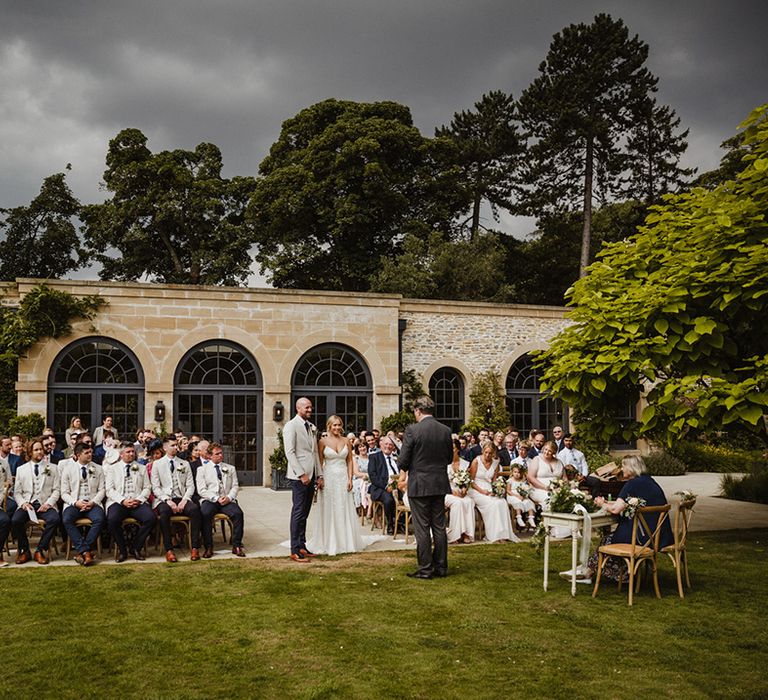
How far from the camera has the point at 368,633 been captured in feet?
19.5

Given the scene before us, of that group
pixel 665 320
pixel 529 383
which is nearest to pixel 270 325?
pixel 529 383

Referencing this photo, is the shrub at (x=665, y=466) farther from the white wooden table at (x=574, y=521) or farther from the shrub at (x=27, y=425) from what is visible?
the shrub at (x=27, y=425)

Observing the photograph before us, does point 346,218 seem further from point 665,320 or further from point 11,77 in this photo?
point 665,320

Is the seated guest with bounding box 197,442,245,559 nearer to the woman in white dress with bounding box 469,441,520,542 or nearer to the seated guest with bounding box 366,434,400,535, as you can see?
the seated guest with bounding box 366,434,400,535

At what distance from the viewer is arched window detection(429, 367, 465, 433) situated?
19.1 m

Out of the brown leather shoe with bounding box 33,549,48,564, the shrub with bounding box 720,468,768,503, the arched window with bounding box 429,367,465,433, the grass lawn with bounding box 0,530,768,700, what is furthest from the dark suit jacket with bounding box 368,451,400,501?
the shrub with bounding box 720,468,768,503

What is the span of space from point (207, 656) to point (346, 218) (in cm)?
2301

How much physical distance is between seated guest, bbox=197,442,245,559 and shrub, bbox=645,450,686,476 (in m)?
13.2

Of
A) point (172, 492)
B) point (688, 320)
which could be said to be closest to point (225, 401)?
point (172, 492)

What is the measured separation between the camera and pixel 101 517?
8781 mm

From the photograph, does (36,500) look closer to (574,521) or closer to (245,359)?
(574,521)

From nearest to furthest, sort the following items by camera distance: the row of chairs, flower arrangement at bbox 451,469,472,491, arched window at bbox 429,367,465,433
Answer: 1. the row of chairs
2. flower arrangement at bbox 451,469,472,491
3. arched window at bbox 429,367,465,433

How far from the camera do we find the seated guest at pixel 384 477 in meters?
10.8

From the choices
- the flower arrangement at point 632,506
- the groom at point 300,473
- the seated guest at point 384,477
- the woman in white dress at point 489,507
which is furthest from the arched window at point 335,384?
the flower arrangement at point 632,506
